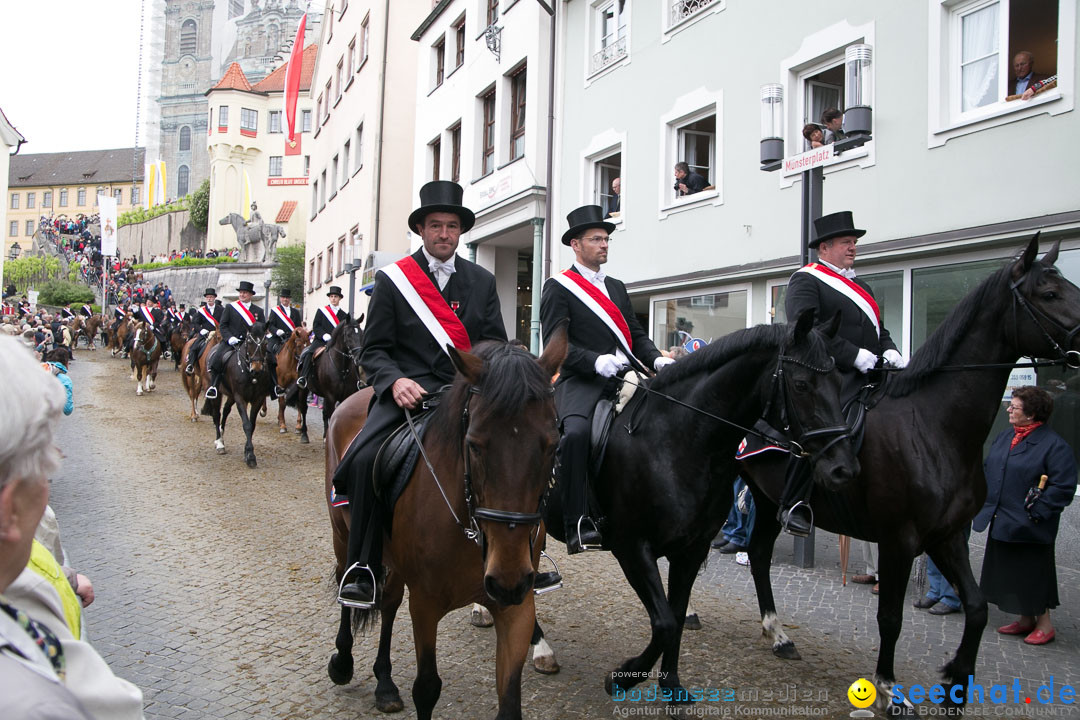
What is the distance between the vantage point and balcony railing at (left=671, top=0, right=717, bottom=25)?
12758 mm

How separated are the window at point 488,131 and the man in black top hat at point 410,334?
16197 mm

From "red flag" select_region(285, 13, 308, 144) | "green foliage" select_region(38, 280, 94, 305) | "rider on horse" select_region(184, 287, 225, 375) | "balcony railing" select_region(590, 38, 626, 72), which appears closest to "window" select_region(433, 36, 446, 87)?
"balcony railing" select_region(590, 38, 626, 72)

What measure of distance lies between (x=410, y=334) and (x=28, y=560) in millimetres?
2897

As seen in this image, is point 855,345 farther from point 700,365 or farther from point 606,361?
point 606,361

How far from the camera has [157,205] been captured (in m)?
81.5

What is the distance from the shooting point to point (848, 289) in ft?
17.9

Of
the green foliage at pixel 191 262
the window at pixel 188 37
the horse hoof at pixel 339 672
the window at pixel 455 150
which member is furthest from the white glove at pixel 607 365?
the window at pixel 188 37

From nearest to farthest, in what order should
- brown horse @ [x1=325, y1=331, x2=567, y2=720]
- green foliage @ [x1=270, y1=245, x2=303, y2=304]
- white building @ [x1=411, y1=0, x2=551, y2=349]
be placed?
brown horse @ [x1=325, y1=331, x2=567, y2=720]
white building @ [x1=411, y1=0, x2=551, y2=349]
green foliage @ [x1=270, y1=245, x2=303, y2=304]

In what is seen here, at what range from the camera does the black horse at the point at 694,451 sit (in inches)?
163

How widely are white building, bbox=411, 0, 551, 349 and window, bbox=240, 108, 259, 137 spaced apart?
49.3 metres

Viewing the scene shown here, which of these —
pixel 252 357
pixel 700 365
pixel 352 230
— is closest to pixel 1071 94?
pixel 700 365

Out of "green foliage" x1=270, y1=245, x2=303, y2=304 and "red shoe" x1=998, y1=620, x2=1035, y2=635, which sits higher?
"green foliage" x1=270, y1=245, x2=303, y2=304

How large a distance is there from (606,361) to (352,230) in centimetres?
2593

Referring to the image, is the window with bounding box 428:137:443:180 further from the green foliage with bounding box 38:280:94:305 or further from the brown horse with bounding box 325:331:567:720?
the green foliage with bounding box 38:280:94:305
